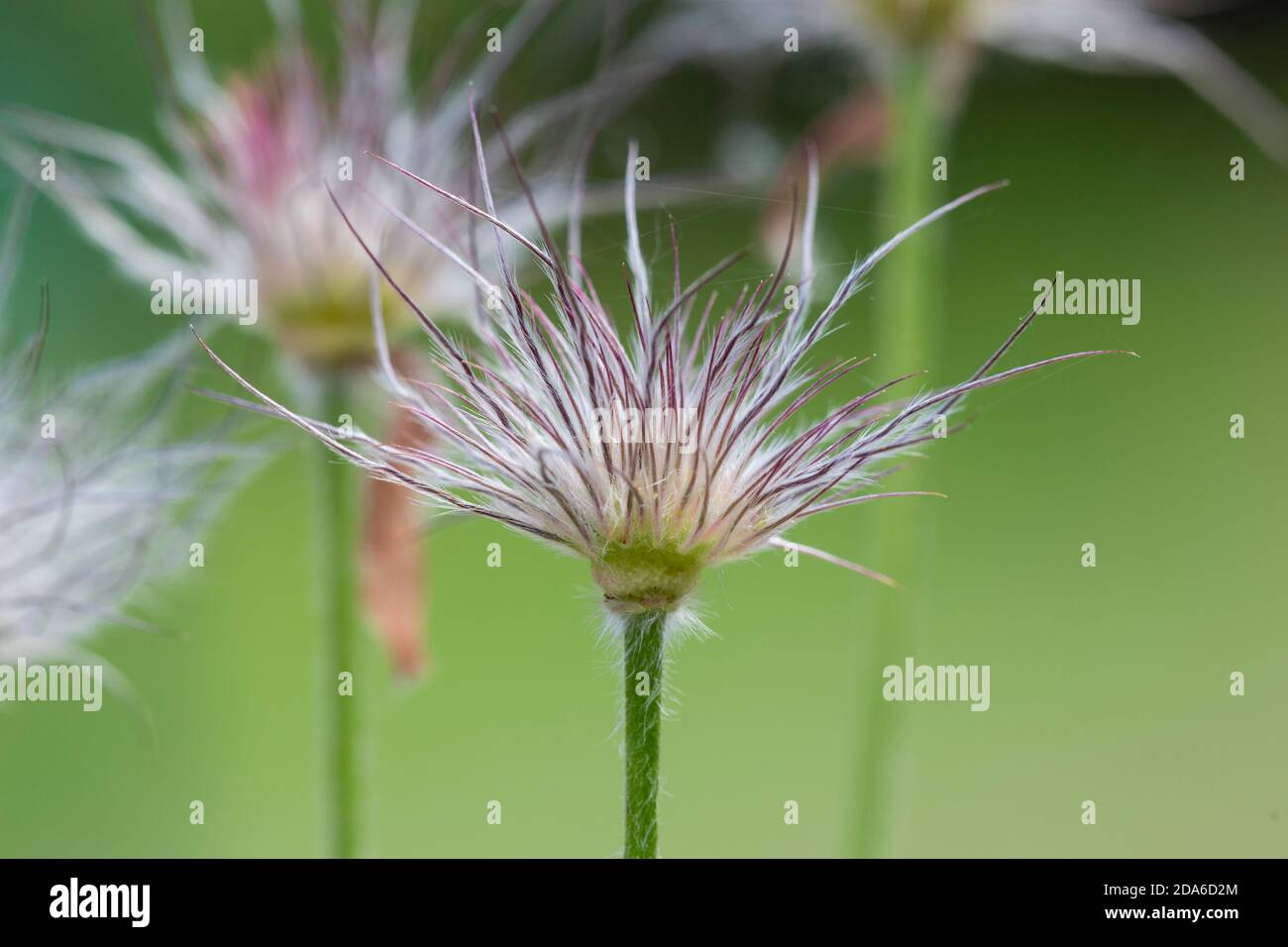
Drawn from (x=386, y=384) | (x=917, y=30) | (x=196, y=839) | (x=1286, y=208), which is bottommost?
(x=196, y=839)

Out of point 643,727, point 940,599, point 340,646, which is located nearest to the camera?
point 643,727

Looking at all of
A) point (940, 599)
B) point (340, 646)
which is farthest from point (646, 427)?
point (940, 599)

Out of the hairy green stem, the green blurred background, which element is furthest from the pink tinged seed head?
the green blurred background

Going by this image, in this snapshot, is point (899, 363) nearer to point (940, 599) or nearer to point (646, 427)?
point (646, 427)

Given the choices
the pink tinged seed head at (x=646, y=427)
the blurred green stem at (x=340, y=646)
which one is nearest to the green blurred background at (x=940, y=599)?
the blurred green stem at (x=340, y=646)

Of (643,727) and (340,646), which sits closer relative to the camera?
(643,727)
